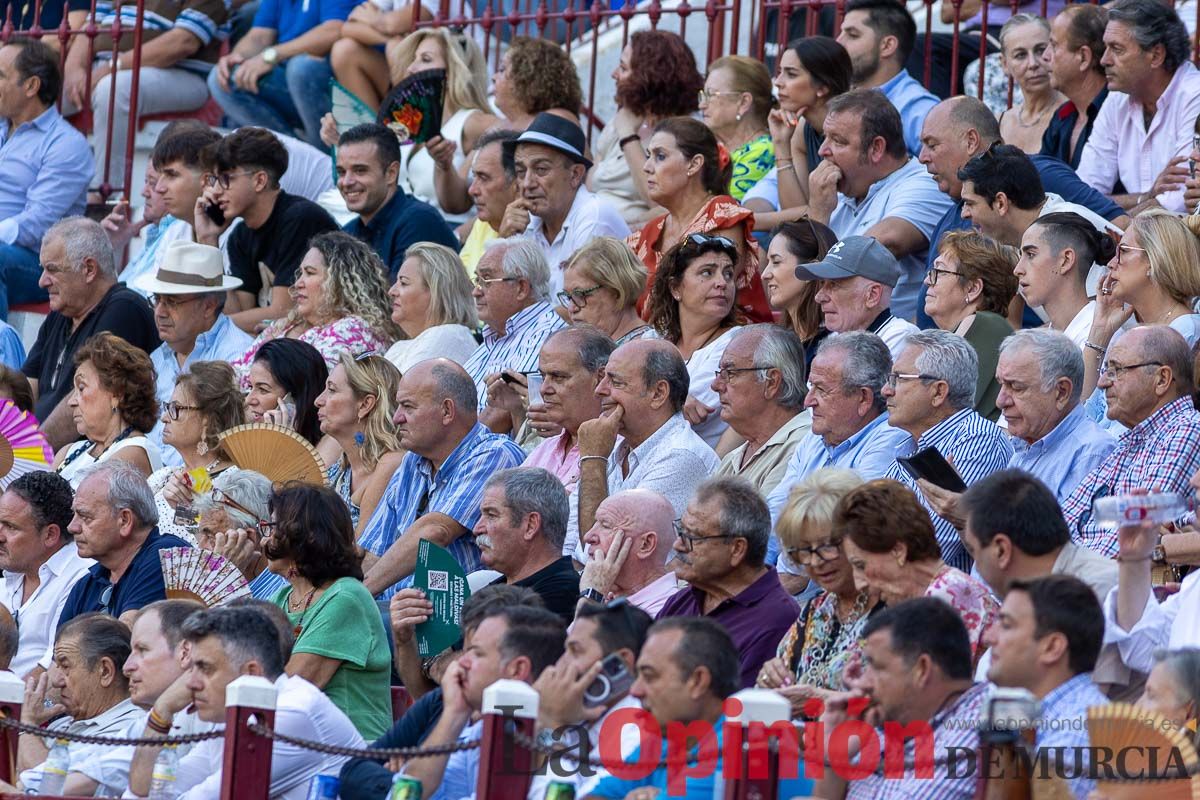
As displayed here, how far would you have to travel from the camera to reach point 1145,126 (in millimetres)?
10148

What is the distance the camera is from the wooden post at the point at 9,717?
7102mm

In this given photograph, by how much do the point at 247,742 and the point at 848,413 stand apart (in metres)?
2.68

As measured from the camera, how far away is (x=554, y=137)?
10828 mm

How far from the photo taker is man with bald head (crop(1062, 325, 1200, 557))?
23.6 ft

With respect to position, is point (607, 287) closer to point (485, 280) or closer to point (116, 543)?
point (485, 280)

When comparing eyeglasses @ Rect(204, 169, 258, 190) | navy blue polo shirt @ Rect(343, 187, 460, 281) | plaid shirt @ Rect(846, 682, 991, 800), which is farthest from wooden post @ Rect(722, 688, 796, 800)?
eyeglasses @ Rect(204, 169, 258, 190)

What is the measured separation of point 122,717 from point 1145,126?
5.31 meters

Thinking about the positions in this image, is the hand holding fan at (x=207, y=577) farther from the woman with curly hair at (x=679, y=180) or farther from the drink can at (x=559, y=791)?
the drink can at (x=559, y=791)

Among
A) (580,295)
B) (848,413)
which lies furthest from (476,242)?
(848,413)

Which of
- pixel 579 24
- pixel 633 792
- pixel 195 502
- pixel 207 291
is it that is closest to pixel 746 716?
pixel 633 792

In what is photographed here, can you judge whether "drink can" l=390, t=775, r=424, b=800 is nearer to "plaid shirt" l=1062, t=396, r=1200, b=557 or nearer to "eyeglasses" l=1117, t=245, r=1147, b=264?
"plaid shirt" l=1062, t=396, r=1200, b=557

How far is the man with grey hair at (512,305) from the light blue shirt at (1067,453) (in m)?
2.94

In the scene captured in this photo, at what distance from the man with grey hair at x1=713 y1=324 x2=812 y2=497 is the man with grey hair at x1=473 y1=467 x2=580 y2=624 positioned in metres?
0.78

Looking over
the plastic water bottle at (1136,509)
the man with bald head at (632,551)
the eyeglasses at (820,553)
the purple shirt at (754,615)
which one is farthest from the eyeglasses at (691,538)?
the plastic water bottle at (1136,509)
